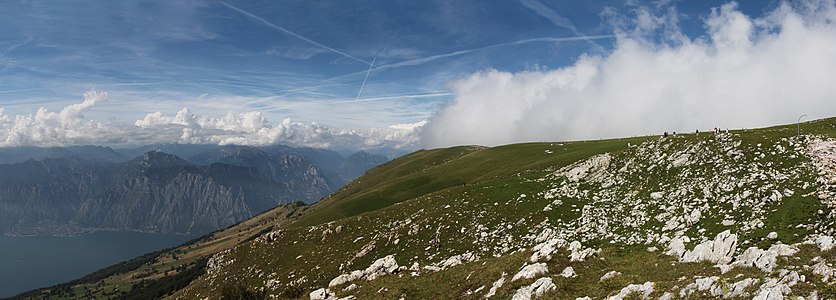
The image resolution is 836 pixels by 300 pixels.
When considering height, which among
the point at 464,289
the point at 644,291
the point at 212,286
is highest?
the point at 644,291

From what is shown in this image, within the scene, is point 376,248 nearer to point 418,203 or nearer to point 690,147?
point 418,203

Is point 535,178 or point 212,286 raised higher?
point 535,178

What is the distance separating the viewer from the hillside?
21161mm

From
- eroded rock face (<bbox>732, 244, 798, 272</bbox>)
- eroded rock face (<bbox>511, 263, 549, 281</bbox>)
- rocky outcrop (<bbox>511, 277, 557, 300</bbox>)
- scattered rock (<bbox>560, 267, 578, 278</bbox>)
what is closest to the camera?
eroded rock face (<bbox>732, 244, 798, 272</bbox>)

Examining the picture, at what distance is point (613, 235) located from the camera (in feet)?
130

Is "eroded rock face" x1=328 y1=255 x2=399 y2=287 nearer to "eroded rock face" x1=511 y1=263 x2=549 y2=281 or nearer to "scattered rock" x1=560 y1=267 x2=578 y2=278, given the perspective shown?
"eroded rock face" x1=511 y1=263 x2=549 y2=281

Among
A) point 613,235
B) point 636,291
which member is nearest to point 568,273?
point 636,291

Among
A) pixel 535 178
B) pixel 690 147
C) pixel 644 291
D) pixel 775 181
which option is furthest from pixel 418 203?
pixel 644 291

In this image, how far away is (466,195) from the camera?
6819cm

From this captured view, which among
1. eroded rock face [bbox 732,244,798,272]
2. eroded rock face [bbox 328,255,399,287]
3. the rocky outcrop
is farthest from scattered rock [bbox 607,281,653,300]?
eroded rock face [bbox 328,255,399,287]

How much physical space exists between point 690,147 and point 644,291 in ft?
146

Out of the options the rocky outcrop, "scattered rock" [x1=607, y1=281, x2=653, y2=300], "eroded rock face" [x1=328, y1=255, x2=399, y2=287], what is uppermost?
"scattered rock" [x1=607, y1=281, x2=653, y2=300]

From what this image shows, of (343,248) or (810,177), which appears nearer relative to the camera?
(810,177)

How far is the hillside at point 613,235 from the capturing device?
21.2 meters
